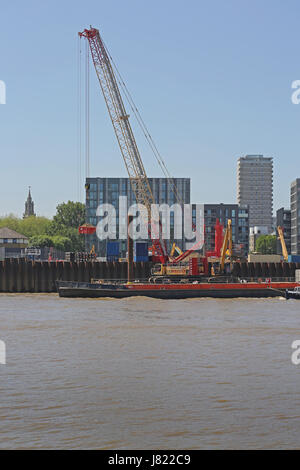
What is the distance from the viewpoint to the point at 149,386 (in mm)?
26500

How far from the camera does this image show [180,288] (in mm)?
87250

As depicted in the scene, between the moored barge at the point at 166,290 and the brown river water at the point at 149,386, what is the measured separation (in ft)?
114

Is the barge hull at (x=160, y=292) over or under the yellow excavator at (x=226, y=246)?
under

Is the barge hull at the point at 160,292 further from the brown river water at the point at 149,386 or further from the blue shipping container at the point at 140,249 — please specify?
the brown river water at the point at 149,386

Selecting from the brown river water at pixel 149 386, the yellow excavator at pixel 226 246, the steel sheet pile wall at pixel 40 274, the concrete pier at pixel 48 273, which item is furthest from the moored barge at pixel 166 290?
the brown river water at pixel 149 386

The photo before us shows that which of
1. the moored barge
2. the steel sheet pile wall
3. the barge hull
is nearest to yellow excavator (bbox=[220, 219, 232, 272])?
the moored barge

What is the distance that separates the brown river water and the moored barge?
34.7m

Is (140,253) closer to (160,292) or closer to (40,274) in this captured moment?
(40,274)

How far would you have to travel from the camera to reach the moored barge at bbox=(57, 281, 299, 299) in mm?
85688

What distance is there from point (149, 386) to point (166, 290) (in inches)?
2372

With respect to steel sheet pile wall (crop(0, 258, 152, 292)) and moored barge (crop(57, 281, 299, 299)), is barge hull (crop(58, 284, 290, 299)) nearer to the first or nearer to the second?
moored barge (crop(57, 281, 299, 299))

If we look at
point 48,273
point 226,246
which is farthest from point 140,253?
point 48,273

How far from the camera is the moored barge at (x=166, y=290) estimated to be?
85.7 m

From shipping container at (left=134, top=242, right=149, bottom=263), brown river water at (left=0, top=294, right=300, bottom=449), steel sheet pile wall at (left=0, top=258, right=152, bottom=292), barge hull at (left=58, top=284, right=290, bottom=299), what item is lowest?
brown river water at (left=0, top=294, right=300, bottom=449)
